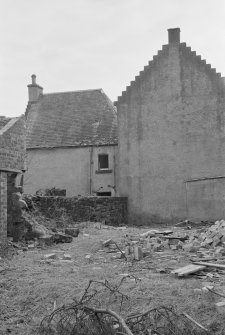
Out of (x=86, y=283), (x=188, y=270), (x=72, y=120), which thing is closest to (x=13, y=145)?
(x=86, y=283)

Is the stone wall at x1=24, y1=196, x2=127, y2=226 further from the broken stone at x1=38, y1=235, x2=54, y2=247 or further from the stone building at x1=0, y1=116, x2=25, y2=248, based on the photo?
the stone building at x1=0, y1=116, x2=25, y2=248

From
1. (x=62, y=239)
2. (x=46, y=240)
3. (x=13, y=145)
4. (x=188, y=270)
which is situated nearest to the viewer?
(x=188, y=270)

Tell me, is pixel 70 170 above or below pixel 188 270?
above

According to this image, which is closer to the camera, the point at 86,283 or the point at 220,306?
the point at 220,306

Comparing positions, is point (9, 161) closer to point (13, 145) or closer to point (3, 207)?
point (13, 145)

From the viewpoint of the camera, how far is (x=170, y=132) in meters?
27.5

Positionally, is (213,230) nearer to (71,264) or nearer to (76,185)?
(71,264)

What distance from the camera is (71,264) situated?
40.1 ft

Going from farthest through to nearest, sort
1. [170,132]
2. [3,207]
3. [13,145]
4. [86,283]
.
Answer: [170,132], [13,145], [3,207], [86,283]

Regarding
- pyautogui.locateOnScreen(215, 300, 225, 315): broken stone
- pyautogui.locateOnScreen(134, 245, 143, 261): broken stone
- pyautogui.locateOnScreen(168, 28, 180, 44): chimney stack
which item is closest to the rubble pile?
pyautogui.locateOnScreen(134, 245, 143, 261): broken stone

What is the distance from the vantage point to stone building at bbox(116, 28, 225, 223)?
87.6ft

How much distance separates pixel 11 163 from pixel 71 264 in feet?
14.0

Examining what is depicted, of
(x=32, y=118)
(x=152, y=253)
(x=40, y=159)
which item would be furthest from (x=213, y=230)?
(x=32, y=118)

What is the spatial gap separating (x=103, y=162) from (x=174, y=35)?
9.36 m
